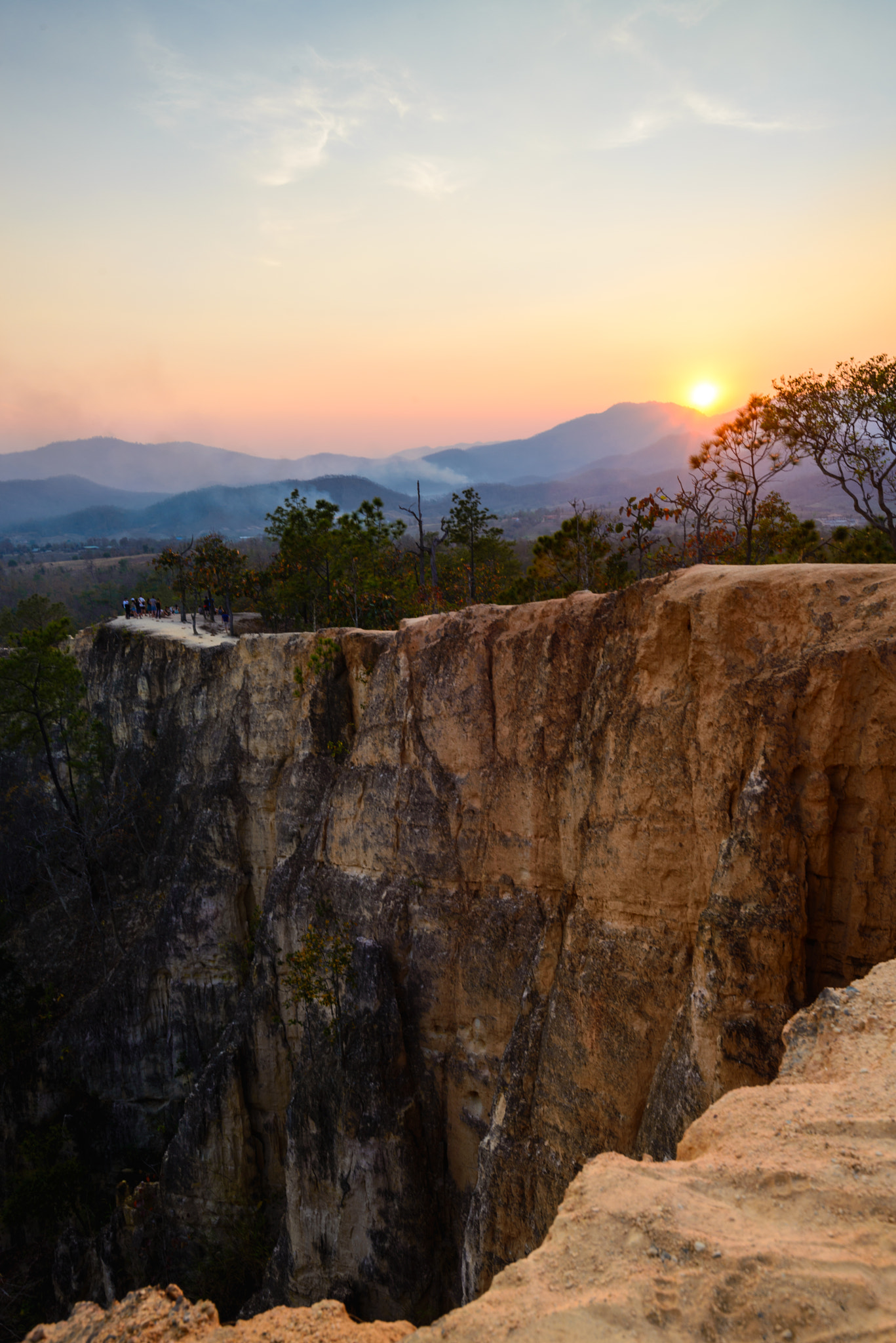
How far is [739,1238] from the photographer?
4895 mm

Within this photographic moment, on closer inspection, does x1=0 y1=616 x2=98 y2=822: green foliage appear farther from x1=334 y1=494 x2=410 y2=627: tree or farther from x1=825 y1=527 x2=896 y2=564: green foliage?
x1=825 y1=527 x2=896 y2=564: green foliage

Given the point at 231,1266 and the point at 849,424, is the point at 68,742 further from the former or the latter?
the point at 849,424

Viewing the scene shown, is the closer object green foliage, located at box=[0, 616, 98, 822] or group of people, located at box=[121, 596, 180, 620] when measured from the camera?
green foliage, located at box=[0, 616, 98, 822]

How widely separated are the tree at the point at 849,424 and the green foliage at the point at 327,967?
19.1 meters

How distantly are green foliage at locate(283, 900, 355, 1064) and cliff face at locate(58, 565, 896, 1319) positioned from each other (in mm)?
511

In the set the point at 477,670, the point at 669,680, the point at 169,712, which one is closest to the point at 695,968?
the point at 669,680

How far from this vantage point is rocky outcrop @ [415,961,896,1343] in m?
4.38

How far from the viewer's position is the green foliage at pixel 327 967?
1703 centimetres

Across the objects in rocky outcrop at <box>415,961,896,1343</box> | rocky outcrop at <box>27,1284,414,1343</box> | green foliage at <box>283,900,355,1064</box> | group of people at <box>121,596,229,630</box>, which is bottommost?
green foliage at <box>283,900,355,1064</box>

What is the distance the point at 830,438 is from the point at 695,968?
812 inches

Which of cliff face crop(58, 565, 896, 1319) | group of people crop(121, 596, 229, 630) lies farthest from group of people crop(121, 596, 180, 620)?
cliff face crop(58, 565, 896, 1319)

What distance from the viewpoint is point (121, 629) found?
118 ft

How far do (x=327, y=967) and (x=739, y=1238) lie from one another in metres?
14.2

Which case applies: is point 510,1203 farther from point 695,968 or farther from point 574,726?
point 574,726
